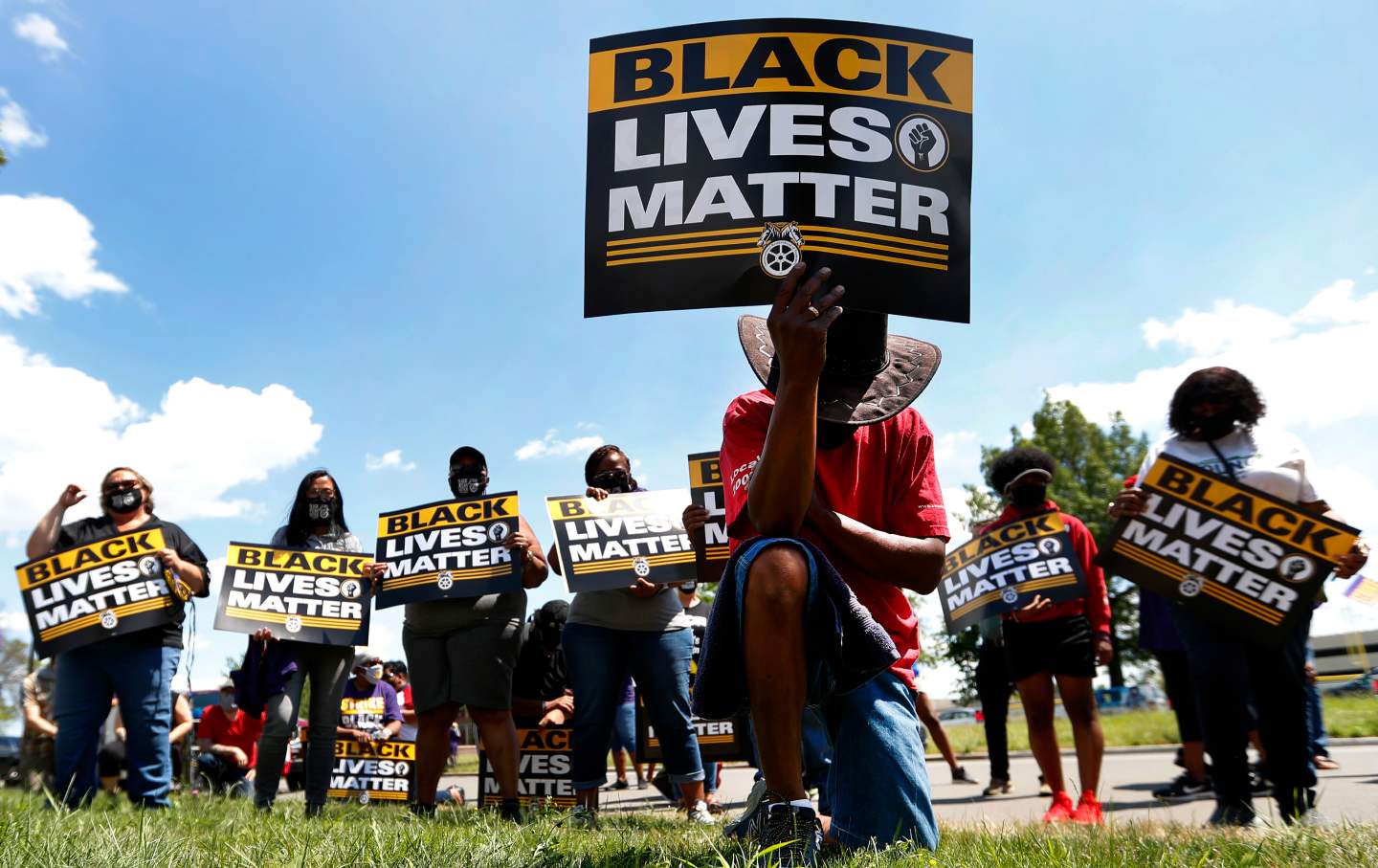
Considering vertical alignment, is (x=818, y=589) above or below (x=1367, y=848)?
above

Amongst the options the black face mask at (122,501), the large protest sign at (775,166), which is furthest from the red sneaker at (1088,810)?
the black face mask at (122,501)

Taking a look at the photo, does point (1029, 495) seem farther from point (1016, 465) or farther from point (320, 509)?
point (320, 509)

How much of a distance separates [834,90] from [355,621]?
483 centimetres

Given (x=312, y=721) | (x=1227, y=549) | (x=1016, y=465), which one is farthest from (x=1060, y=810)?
(x=312, y=721)

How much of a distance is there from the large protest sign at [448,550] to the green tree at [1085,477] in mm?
29185

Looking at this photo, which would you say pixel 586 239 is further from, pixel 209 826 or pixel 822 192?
pixel 209 826

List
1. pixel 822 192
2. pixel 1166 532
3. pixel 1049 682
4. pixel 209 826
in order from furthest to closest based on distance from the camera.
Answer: pixel 1049 682 < pixel 1166 532 < pixel 209 826 < pixel 822 192

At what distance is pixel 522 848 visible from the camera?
2.94m

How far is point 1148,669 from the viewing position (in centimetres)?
3681

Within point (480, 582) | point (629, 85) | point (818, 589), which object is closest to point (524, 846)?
point (818, 589)

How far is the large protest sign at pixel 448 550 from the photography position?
584 cm

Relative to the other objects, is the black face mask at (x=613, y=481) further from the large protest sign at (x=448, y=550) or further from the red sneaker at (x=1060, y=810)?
the red sneaker at (x=1060, y=810)

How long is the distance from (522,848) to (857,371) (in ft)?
5.85

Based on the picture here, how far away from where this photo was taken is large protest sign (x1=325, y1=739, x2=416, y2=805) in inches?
325
